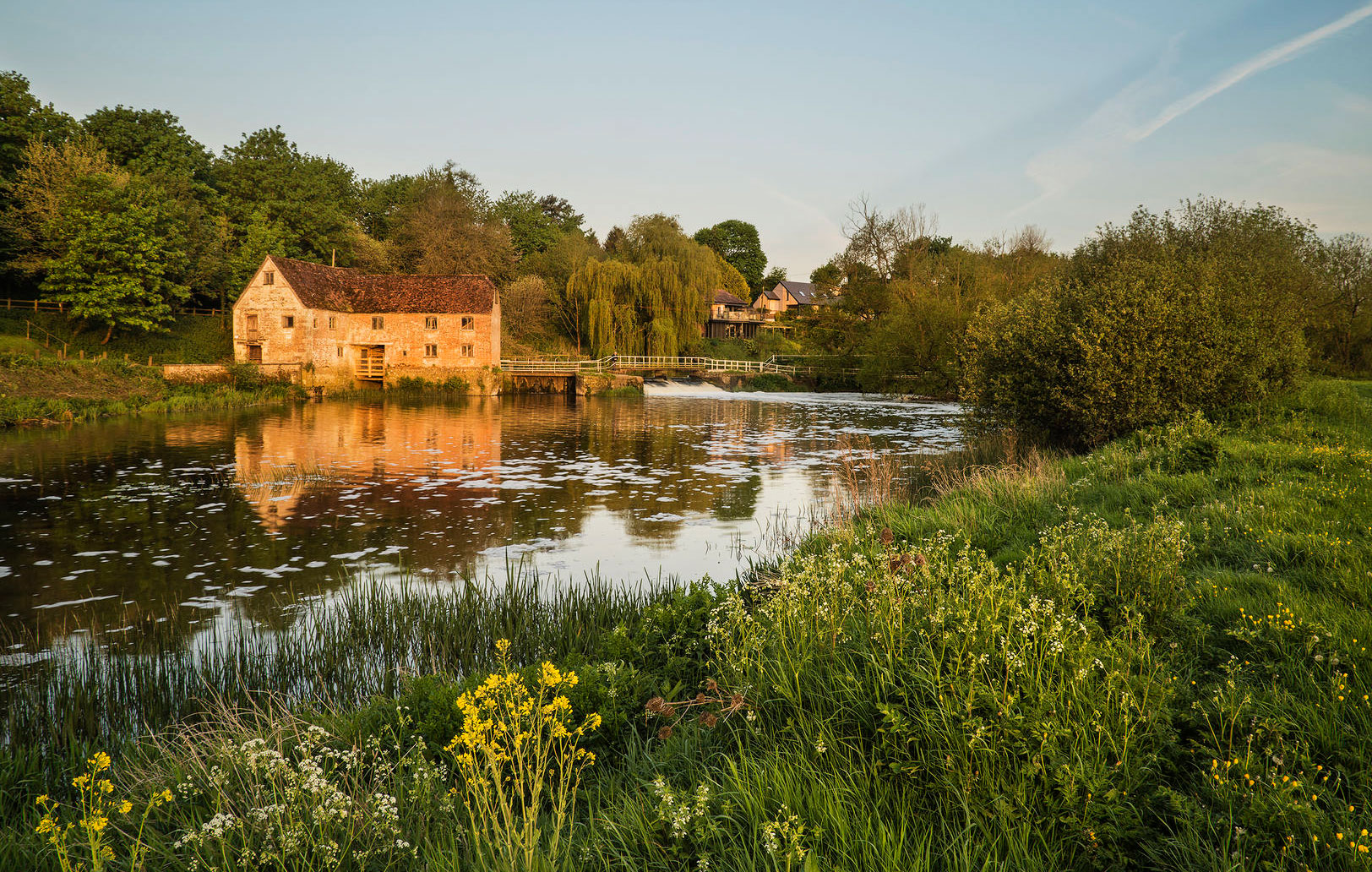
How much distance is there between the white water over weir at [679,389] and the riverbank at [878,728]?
4619 cm

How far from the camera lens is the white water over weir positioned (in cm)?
5322

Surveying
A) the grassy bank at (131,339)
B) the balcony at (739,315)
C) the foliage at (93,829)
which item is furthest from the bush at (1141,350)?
the balcony at (739,315)

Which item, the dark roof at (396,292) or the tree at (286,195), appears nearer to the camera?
the dark roof at (396,292)

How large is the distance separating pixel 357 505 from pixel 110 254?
140ft

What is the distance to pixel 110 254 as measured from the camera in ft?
145

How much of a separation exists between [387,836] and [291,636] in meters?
5.05

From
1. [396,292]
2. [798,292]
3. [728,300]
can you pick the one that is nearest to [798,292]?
[798,292]

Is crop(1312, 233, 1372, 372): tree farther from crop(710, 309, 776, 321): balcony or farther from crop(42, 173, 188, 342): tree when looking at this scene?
crop(42, 173, 188, 342): tree

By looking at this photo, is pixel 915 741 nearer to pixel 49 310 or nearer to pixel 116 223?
pixel 116 223

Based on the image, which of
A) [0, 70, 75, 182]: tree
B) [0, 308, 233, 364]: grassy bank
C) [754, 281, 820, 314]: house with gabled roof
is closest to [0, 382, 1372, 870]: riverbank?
[0, 308, 233, 364]: grassy bank

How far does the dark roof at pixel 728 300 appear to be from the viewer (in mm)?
90375

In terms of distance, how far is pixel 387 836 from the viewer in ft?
11.2

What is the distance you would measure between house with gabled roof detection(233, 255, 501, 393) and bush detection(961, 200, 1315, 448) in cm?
4017

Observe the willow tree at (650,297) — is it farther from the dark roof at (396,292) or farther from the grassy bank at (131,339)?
the grassy bank at (131,339)
